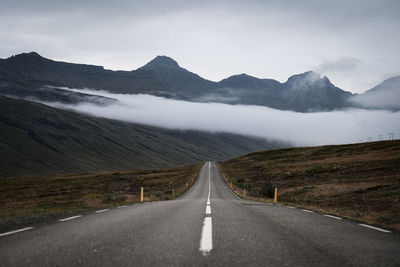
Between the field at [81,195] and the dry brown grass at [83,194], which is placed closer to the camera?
the field at [81,195]

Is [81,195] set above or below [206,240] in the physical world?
below

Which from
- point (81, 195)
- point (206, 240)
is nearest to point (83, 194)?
point (81, 195)

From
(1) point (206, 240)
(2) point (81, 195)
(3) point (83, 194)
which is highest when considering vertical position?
(1) point (206, 240)

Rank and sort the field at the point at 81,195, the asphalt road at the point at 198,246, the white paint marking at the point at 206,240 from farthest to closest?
the field at the point at 81,195, the white paint marking at the point at 206,240, the asphalt road at the point at 198,246

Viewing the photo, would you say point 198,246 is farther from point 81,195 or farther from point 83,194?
point 83,194

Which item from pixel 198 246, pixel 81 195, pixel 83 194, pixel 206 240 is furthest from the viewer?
pixel 83 194

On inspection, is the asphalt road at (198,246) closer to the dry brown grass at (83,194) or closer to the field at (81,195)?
the field at (81,195)

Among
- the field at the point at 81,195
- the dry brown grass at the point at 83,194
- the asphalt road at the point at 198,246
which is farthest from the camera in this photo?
the dry brown grass at the point at 83,194

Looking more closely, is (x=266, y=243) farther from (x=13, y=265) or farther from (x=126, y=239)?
(x=13, y=265)

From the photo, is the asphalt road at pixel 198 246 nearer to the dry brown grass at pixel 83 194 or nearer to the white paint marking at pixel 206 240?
the white paint marking at pixel 206 240

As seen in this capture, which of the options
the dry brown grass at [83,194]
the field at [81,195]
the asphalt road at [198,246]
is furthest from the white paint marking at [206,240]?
the dry brown grass at [83,194]

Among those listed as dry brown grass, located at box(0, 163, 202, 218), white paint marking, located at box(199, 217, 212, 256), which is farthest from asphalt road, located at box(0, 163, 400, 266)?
dry brown grass, located at box(0, 163, 202, 218)

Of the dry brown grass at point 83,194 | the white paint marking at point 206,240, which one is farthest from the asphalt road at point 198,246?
the dry brown grass at point 83,194

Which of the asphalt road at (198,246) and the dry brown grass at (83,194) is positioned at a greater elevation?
the asphalt road at (198,246)
